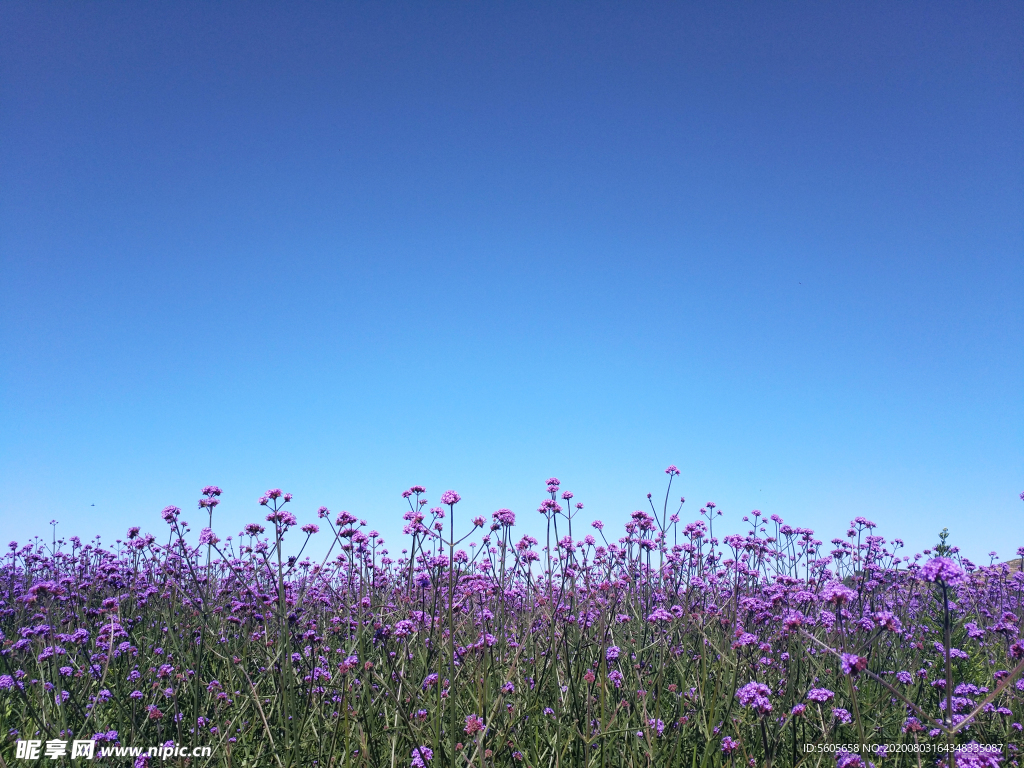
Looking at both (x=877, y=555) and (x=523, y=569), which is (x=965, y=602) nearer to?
(x=877, y=555)

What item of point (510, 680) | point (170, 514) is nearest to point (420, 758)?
point (510, 680)

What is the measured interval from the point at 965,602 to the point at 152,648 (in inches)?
464

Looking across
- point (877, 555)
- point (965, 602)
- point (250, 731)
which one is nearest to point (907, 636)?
point (877, 555)

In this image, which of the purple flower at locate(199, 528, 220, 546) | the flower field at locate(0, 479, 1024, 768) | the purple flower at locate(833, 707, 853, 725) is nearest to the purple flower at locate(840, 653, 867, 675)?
the flower field at locate(0, 479, 1024, 768)

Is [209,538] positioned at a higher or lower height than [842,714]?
higher

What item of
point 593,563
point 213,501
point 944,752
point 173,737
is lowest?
point 173,737

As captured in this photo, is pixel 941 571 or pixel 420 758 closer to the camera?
pixel 941 571

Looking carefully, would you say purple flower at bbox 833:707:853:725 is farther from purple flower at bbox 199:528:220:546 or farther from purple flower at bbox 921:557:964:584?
purple flower at bbox 199:528:220:546

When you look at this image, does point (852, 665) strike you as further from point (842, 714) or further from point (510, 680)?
point (510, 680)

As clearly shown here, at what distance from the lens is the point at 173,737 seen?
154 inches

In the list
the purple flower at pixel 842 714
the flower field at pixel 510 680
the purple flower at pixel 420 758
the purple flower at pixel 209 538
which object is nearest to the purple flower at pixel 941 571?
the flower field at pixel 510 680

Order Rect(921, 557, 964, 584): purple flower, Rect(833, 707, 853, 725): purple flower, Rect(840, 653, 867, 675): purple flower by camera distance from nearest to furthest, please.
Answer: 1. Rect(840, 653, 867, 675): purple flower
2. Rect(921, 557, 964, 584): purple flower
3. Rect(833, 707, 853, 725): purple flower

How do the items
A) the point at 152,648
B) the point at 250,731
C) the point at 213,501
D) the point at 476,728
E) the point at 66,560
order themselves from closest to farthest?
the point at 476,728 < the point at 250,731 < the point at 213,501 < the point at 152,648 < the point at 66,560

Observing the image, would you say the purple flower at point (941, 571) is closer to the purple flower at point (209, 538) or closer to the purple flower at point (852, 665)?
the purple flower at point (852, 665)
